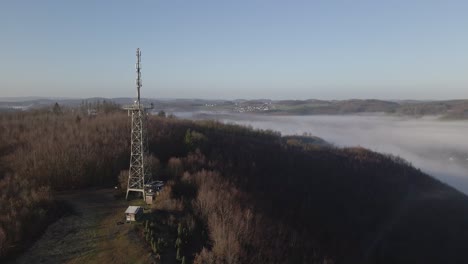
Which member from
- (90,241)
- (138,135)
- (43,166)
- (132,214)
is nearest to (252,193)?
(138,135)

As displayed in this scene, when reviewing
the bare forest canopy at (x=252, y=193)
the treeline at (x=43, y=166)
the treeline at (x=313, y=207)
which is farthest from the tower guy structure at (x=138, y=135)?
the treeline at (x=43, y=166)

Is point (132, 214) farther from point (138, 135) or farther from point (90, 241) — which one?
point (138, 135)

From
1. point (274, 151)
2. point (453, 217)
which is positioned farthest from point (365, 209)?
point (274, 151)

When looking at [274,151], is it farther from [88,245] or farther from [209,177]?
[88,245]

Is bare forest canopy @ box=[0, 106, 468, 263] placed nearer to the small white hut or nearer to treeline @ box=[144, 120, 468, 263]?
treeline @ box=[144, 120, 468, 263]

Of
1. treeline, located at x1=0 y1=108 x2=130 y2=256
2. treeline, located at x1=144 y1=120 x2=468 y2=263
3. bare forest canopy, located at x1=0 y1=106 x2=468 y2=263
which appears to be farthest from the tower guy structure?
treeline, located at x1=0 y1=108 x2=130 y2=256

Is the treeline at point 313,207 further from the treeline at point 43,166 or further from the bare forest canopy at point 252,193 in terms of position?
the treeline at point 43,166

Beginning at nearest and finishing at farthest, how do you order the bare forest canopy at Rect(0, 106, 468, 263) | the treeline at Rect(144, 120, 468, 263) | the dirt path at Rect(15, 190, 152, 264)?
the dirt path at Rect(15, 190, 152, 264) < the bare forest canopy at Rect(0, 106, 468, 263) < the treeline at Rect(144, 120, 468, 263)
